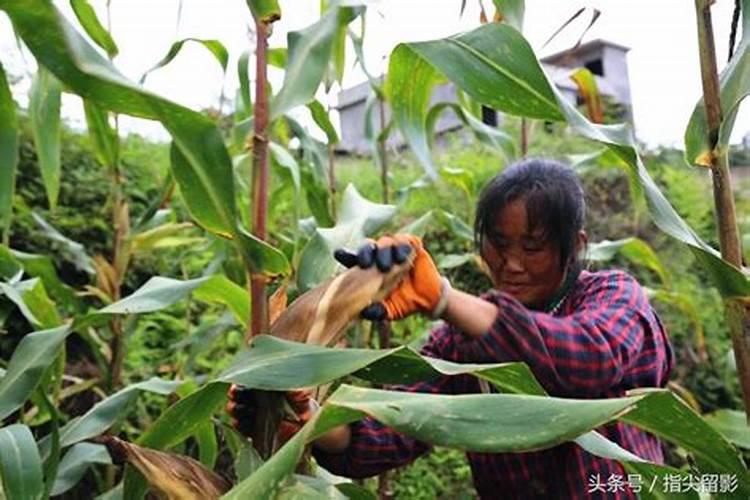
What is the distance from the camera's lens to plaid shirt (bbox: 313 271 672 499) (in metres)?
0.72

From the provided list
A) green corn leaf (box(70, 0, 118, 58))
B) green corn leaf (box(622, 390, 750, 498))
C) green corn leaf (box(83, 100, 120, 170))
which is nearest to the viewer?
green corn leaf (box(622, 390, 750, 498))

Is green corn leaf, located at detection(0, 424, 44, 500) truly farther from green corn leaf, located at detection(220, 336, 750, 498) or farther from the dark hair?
the dark hair

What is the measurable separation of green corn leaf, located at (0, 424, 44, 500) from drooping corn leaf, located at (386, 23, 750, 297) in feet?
1.58

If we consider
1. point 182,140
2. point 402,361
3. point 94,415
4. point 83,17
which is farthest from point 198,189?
point 83,17

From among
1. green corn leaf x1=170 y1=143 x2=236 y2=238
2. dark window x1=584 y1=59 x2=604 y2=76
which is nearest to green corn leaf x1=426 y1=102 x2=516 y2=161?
green corn leaf x1=170 y1=143 x2=236 y2=238

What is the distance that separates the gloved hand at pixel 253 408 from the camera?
662mm

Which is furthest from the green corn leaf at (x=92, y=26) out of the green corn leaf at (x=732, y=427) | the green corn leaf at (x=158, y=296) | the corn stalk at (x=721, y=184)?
the green corn leaf at (x=732, y=427)

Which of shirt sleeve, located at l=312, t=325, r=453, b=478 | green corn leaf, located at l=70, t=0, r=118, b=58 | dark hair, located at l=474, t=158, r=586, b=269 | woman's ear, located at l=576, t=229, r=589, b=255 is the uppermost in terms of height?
green corn leaf, located at l=70, t=0, r=118, b=58

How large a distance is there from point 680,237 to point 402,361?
23 centimetres

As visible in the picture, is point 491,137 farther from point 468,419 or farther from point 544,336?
point 468,419

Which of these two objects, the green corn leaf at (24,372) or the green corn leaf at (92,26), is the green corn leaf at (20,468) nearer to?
the green corn leaf at (24,372)

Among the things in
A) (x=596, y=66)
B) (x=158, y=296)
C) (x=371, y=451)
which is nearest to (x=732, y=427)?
(x=371, y=451)

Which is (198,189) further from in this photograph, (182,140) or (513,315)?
(513,315)

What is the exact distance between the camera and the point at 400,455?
923mm
